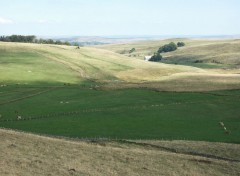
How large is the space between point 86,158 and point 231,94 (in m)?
55.8

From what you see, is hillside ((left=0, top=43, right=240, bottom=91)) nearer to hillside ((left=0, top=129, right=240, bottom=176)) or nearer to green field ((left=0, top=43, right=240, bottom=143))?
green field ((left=0, top=43, right=240, bottom=143))

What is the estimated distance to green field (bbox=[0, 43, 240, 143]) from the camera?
5481 cm

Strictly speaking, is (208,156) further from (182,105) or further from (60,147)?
(182,105)

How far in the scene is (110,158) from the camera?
3516 centimetres

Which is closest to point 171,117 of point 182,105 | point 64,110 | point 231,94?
point 182,105

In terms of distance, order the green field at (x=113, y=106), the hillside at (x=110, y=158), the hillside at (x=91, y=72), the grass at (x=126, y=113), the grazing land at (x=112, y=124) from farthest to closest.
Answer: the hillside at (x=91, y=72) → the green field at (x=113, y=106) → the grass at (x=126, y=113) → the grazing land at (x=112, y=124) → the hillside at (x=110, y=158)

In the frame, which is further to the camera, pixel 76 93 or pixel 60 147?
pixel 76 93

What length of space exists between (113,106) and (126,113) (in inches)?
270

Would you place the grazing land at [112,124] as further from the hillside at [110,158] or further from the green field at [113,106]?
the green field at [113,106]

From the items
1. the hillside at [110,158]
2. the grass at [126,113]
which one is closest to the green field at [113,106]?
the grass at [126,113]

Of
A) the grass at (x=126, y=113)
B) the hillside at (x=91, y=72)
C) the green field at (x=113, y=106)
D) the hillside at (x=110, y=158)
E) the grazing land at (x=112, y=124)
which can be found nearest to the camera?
the hillside at (x=110, y=158)

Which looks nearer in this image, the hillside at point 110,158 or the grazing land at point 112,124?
the hillside at point 110,158

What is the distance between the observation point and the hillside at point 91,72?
104750 millimetres

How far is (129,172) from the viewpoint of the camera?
31.7 m
